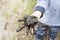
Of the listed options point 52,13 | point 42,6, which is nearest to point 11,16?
point 52,13

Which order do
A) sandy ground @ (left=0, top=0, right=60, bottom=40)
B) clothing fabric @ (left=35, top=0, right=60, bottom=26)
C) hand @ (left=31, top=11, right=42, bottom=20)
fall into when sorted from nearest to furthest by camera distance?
hand @ (left=31, top=11, right=42, bottom=20) < clothing fabric @ (left=35, top=0, right=60, bottom=26) < sandy ground @ (left=0, top=0, right=60, bottom=40)

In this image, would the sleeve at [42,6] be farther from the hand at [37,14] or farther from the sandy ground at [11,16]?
the sandy ground at [11,16]

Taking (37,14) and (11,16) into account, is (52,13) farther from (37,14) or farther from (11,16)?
(11,16)

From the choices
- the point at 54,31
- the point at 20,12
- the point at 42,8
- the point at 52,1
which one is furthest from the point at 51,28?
the point at 20,12

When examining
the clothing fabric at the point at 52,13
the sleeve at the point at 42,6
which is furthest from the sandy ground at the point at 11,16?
the sleeve at the point at 42,6

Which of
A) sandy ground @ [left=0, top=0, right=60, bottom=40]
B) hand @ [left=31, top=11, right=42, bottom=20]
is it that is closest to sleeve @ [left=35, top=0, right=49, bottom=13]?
hand @ [left=31, top=11, right=42, bottom=20]

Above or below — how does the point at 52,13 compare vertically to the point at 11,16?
above

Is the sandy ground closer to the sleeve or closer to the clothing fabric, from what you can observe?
the clothing fabric

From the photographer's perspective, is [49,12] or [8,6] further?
[8,6]

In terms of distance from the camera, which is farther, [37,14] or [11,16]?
[11,16]

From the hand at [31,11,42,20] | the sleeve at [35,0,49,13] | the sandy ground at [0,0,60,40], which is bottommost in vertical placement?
the sandy ground at [0,0,60,40]

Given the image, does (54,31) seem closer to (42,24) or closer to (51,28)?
(51,28)
